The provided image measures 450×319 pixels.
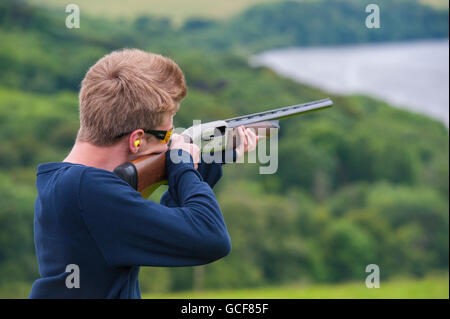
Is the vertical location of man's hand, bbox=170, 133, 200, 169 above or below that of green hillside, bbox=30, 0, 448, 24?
below

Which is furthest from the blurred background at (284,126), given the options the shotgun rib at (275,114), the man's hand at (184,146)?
the man's hand at (184,146)

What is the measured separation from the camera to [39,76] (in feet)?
103

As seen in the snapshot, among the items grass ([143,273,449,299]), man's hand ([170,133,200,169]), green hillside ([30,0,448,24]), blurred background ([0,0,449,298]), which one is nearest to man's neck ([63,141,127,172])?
man's hand ([170,133,200,169])

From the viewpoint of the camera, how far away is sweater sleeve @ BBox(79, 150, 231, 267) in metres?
2.07

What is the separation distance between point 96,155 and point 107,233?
0.41 m

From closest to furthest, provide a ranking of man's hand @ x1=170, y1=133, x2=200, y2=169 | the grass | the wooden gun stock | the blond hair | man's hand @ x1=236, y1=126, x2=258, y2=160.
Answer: the blond hair < the wooden gun stock < man's hand @ x1=170, y1=133, x2=200, y2=169 < man's hand @ x1=236, y1=126, x2=258, y2=160 < the grass

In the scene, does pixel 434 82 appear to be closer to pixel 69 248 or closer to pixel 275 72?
pixel 275 72

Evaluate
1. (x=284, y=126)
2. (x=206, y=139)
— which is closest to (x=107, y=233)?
(x=206, y=139)

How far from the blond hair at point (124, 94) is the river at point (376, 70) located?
65.0 ft

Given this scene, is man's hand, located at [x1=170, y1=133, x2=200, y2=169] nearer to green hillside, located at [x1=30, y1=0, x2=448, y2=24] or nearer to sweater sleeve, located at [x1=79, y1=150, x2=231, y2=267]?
sweater sleeve, located at [x1=79, y1=150, x2=231, y2=267]

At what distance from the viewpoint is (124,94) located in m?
2.23

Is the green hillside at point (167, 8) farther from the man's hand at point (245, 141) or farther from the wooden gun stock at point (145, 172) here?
the wooden gun stock at point (145, 172)

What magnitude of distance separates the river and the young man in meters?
19.9

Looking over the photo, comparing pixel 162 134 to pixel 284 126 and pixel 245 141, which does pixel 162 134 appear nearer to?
pixel 245 141
